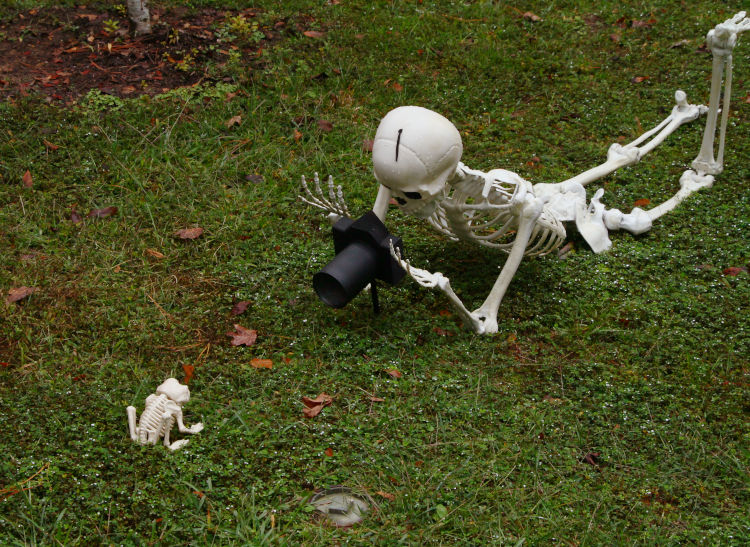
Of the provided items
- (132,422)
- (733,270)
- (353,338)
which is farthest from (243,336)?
(733,270)

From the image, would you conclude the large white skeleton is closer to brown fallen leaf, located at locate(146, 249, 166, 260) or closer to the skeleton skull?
the skeleton skull

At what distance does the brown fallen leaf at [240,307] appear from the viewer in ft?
15.0

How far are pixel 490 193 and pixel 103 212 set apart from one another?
8.40 ft

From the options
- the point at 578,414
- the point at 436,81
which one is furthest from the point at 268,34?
the point at 578,414

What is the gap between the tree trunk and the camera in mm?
6906

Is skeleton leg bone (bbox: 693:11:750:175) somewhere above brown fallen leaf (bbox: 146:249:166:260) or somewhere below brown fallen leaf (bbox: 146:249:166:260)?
above

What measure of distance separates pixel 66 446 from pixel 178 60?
13.3 feet

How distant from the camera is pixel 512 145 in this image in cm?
628

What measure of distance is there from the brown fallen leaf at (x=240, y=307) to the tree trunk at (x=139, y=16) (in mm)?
3491

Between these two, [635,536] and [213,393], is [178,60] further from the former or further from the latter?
[635,536]

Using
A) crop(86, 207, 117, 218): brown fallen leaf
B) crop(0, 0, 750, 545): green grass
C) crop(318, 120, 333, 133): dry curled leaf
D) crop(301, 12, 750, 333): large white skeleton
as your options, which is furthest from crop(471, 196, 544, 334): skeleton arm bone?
crop(86, 207, 117, 218): brown fallen leaf

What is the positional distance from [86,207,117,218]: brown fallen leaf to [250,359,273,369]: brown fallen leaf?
1.73m

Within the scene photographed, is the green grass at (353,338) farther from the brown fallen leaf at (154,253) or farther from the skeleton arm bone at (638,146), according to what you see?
the skeleton arm bone at (638,146)

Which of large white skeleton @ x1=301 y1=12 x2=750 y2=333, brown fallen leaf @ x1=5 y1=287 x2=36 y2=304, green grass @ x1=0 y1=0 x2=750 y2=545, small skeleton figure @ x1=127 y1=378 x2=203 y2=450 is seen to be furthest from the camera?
brown fallen leaf @ x1=5 y1=287 x2=36 y2=304
